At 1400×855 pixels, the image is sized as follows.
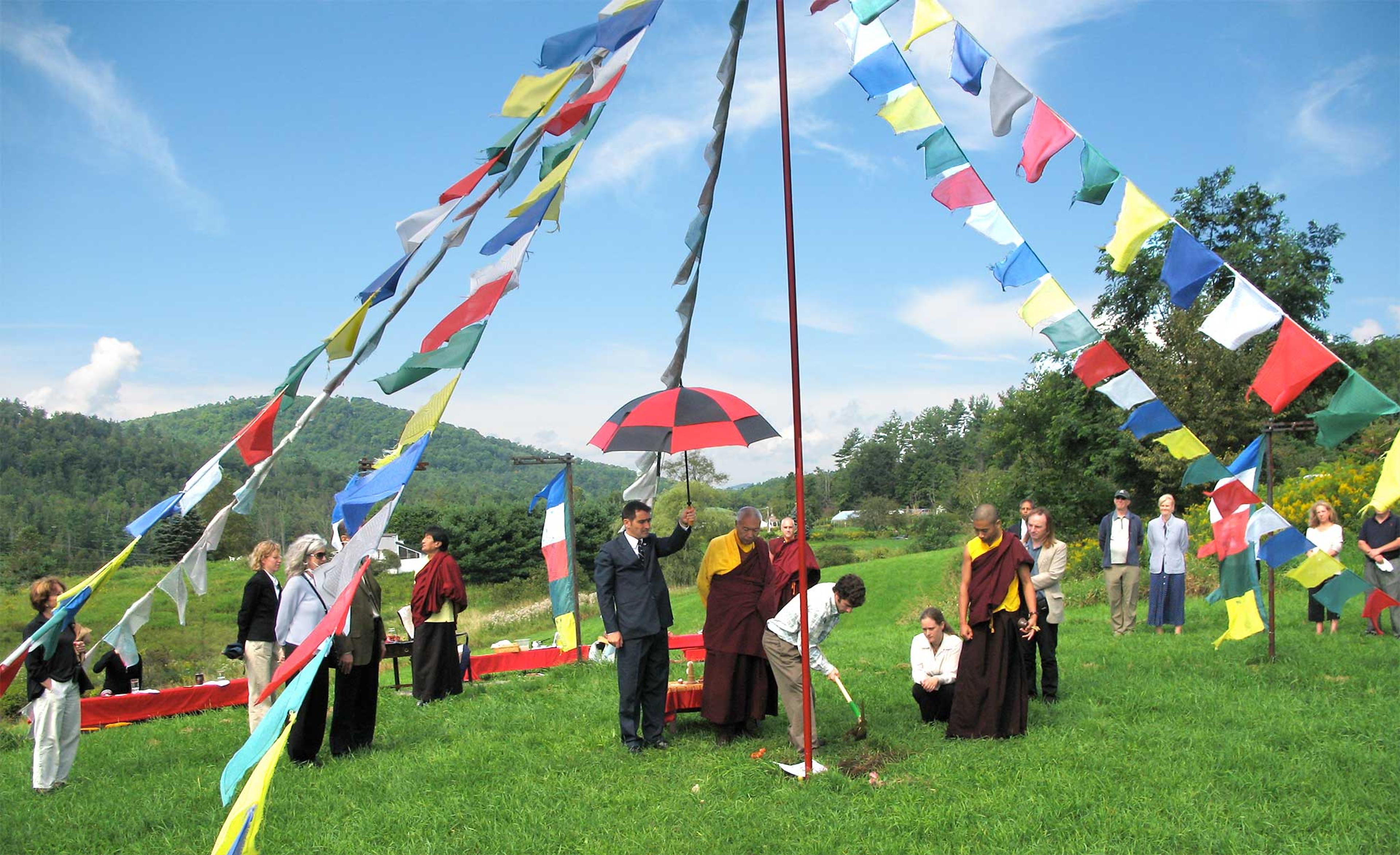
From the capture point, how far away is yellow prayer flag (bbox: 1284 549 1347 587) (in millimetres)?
5652

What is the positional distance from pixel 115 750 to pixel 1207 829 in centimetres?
828

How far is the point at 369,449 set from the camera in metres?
124

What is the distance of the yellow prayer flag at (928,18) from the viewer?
557 centimetres

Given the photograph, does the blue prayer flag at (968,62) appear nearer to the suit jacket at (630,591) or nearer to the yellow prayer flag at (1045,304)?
the yellow prayer flag at (1045,304)

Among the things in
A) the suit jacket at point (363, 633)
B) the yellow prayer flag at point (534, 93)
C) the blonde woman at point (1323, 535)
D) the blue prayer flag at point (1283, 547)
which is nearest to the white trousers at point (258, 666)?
the suit jacket at point (363, 633)

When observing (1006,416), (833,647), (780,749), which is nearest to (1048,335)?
(780,749)

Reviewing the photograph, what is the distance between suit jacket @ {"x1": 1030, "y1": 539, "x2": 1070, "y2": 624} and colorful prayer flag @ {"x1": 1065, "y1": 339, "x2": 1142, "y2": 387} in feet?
7.84

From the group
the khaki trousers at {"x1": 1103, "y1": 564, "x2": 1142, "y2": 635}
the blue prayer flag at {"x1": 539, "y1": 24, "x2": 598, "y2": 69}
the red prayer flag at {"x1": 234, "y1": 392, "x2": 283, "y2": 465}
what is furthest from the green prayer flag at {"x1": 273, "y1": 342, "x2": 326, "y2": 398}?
the khaki trousers at {"x1": 1103, "y1": 564, "x2": 1142, "y2": 635}

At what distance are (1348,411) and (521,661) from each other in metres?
10.0

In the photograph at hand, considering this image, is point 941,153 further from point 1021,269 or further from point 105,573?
point 105,573

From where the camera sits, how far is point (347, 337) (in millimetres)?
4789

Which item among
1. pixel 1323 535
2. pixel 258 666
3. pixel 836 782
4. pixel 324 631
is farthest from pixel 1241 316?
pixel 258 666

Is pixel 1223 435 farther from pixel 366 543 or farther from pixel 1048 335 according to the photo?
pixel 366 543

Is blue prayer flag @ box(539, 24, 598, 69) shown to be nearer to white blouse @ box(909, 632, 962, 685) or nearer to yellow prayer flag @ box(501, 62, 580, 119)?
yellow prayer flag @ box(501, 62, 580, 119)
